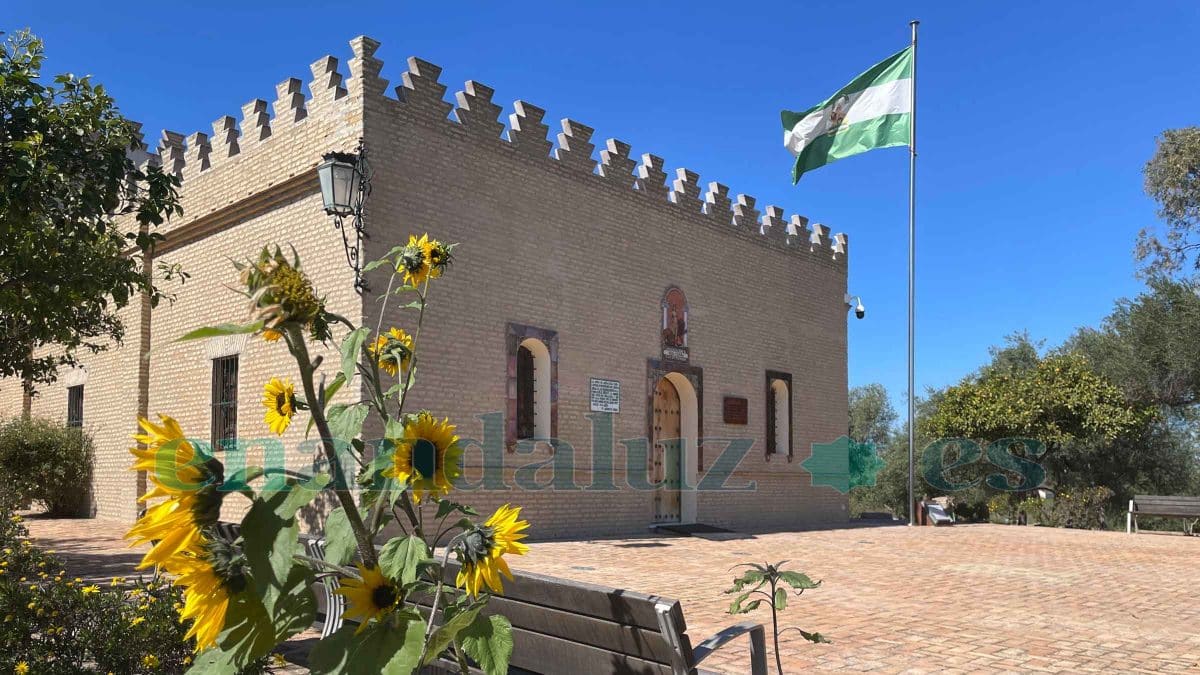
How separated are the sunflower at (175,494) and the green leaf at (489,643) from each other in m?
0.75

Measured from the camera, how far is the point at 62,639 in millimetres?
4371

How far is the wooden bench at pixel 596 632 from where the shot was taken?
300 cm

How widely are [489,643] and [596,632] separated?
108cm

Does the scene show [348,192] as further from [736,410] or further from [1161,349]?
[1161,349]

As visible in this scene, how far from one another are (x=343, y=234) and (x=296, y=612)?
8997 mm

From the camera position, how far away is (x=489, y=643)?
7.51 ft

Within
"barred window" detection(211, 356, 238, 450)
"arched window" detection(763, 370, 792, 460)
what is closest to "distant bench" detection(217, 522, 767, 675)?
"barred window" detection(211, 356, 238, 450)

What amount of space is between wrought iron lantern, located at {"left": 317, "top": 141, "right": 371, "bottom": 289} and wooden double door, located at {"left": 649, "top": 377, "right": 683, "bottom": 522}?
650 cm

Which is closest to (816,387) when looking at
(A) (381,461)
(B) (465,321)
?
(B) (465,321)

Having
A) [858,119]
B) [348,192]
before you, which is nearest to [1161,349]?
[858,119]

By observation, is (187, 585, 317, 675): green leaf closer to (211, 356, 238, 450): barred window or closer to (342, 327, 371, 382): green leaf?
(342, 327, 371, 382): green leaf

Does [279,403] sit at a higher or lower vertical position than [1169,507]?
higher

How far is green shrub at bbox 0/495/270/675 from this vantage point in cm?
421

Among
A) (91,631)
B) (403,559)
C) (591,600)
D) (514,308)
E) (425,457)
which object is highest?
(514,308)
